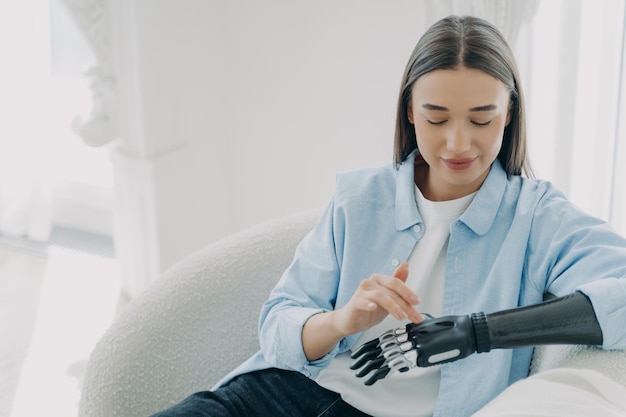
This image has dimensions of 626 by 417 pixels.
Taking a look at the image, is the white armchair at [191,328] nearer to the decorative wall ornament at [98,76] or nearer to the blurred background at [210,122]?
the blurred background at [210,122]

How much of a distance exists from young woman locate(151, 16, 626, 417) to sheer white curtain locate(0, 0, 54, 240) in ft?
5.10

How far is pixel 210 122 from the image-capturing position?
2529 mm

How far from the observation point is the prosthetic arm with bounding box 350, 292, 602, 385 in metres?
1.16

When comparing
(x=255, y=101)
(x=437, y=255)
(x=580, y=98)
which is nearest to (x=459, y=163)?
(x=437, y=255)

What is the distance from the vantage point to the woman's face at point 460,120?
124 centimetres

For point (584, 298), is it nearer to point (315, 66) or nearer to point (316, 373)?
point (316, 373)

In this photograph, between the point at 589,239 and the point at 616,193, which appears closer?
the point at 589,239

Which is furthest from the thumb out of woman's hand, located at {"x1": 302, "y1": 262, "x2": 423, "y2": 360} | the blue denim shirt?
the blue denim shirt

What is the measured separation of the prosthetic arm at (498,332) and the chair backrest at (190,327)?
1.52ft

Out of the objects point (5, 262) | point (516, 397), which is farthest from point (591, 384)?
point (5, 262)

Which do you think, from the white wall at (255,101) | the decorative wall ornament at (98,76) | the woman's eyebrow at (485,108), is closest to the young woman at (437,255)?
the woman's eyebrow at (485,108)

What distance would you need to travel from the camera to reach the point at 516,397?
3.63ft

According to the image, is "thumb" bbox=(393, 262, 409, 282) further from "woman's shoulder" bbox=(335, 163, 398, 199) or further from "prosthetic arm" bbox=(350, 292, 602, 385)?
"woman's shoulder" bbox=(335, 163, 398, 199)

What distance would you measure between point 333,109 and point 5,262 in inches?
46.2
